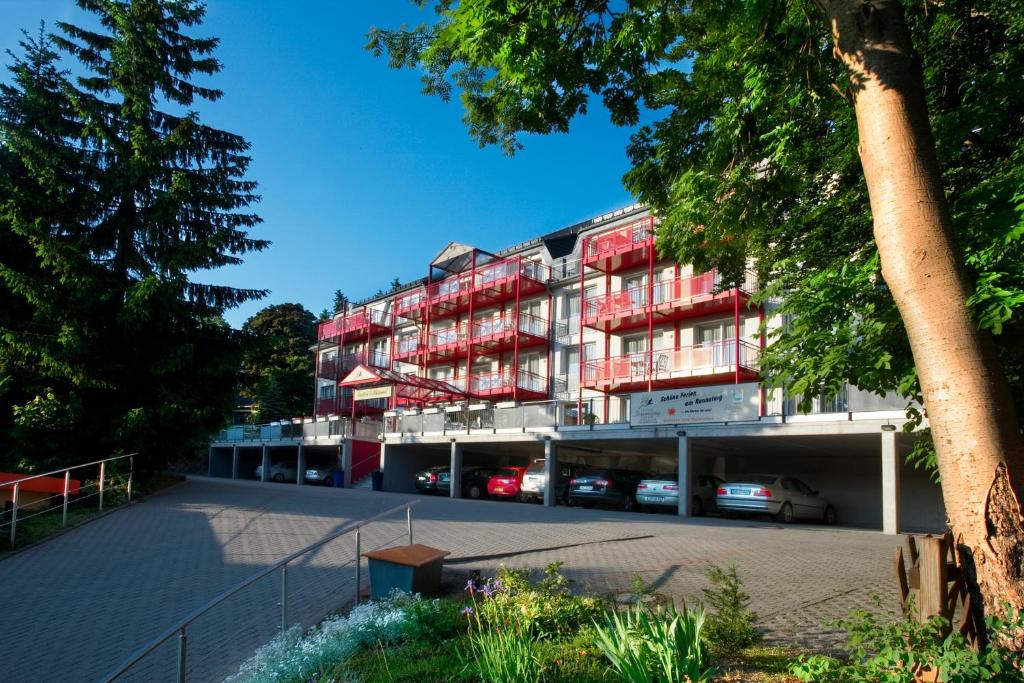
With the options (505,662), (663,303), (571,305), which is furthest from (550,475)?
(505,662)

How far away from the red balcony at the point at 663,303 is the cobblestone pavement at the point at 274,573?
11.6m

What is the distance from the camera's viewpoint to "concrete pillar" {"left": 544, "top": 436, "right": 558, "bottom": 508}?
25.1m

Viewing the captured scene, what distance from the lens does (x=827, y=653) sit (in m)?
5.49

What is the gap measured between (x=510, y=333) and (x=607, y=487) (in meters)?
13.3

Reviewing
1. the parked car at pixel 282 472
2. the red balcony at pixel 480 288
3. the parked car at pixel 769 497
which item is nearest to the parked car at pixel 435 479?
the red balcony at pixel 480 288

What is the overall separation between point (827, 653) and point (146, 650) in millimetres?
4576

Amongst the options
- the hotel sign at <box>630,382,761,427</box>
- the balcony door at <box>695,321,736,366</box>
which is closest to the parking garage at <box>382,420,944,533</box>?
the hotel sign at <box>630,382,761,427</box>

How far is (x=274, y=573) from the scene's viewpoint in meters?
10.7


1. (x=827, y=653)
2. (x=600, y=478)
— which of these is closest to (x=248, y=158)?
(x=600, y=478)

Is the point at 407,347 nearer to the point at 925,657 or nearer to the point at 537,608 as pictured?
the point at 537,608

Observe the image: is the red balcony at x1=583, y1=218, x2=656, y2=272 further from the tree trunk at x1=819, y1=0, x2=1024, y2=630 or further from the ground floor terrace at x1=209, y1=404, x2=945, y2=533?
the tree trunk at x1=819, y1=0, x2=1024, y2=630

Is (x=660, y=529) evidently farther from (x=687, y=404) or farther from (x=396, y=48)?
(x=396, y=48)

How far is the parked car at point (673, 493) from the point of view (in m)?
22.0

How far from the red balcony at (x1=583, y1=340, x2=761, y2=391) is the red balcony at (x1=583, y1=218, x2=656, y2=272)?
13.5ft
